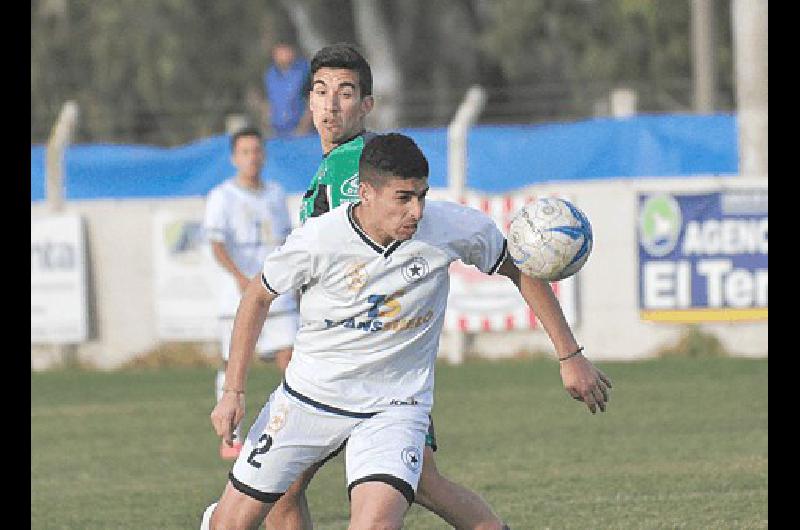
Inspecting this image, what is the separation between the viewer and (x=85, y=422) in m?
15.1

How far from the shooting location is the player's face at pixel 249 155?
12.7 meters

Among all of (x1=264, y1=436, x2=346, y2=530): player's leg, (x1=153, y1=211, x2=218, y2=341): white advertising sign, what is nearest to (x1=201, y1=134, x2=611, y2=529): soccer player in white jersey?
(x1=264, y1=436, x2=346, y2=530): player's leg

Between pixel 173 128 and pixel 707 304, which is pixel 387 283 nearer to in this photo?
pixel 707 304

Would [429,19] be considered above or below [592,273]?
above

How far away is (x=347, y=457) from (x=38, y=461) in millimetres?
6021

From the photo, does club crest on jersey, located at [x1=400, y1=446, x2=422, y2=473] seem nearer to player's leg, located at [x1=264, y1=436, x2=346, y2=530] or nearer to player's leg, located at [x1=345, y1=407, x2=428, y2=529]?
player's leg, located at [x1=345, y1=407, x2=428, y2=529]

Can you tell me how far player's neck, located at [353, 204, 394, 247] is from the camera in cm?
716

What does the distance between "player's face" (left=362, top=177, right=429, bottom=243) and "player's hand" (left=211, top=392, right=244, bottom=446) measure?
0.84 m

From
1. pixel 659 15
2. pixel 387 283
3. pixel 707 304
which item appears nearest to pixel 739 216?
pixel 707 304

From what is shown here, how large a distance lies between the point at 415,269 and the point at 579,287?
11000mm

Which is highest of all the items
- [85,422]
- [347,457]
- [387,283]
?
[387,283]

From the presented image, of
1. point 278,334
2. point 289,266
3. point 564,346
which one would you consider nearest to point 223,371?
point 278,334

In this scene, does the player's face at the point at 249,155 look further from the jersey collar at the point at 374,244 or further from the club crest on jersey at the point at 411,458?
the club crest on jersey at the point at 411,458

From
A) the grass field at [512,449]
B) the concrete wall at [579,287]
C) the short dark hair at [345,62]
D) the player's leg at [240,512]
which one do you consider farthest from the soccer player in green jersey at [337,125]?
the concrete wall at [579,287]
